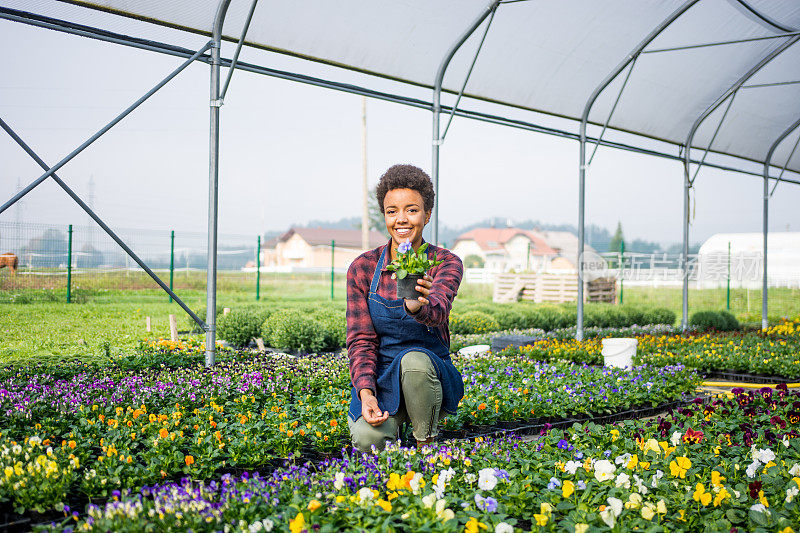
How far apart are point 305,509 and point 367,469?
45 centimetres

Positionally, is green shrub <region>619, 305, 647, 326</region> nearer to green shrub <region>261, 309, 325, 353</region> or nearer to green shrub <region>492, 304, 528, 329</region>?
green shrub <region>492, 304, 528, 329</region>

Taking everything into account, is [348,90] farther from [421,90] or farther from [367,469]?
[367,469]

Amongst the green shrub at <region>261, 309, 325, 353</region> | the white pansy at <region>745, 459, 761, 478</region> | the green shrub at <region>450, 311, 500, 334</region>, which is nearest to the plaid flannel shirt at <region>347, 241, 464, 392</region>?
the white pansy at <region>745, 459, 761, 478</region>

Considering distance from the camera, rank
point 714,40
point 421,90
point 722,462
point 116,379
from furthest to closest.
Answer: point 714,40
point 421,90
point 116,379
point 722,462

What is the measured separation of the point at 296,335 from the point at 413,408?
5017 mm

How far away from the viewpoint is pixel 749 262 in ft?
59.6

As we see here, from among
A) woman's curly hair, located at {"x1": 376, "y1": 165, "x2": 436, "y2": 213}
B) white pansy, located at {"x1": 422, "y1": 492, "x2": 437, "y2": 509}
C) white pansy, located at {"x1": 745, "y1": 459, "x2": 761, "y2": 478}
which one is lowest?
white pansy, located at {"x1": 745, "y1": 459, "x2": 761, "y2": 478}

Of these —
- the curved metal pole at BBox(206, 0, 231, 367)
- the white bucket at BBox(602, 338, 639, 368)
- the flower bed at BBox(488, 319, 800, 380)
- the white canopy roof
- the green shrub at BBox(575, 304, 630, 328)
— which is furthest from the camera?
the green shrub at BBox(575, 304, 630, 328)

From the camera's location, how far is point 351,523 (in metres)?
1.76

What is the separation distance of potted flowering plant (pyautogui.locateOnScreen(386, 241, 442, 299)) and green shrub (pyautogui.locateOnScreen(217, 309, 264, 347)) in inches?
234

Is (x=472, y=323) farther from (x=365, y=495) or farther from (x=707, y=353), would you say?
(x=365, y=495)

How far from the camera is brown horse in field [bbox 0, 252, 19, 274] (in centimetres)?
690

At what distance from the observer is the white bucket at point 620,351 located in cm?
585

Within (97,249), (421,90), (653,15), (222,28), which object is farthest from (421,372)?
(97,249)
